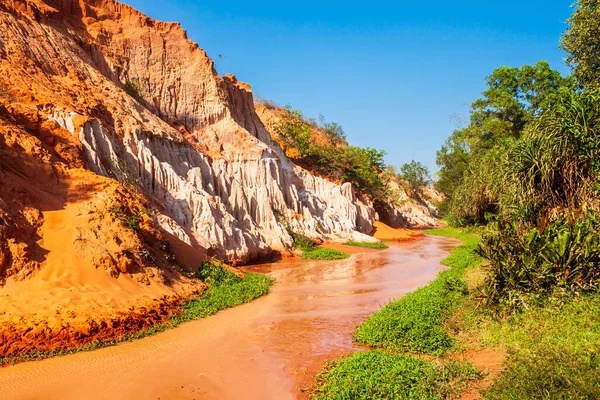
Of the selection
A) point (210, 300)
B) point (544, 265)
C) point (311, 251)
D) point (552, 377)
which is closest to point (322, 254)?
point (311, 251)

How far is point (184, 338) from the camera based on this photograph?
9047mm

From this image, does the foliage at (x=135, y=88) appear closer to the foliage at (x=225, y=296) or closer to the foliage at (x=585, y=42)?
the foliage at (x=225, y=296)

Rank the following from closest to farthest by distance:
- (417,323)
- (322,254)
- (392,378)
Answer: (392,378), (417,323), (322,254)

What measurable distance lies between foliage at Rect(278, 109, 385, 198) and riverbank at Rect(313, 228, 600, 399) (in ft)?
103

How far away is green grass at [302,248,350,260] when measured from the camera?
73.5ft

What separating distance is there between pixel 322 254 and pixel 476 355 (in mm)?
15644

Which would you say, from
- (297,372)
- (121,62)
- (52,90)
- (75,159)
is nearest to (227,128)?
(121,62)

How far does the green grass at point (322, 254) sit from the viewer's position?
22405 mm

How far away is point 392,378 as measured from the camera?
6.24 metres

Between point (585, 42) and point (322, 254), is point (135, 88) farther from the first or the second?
point (585, 42)

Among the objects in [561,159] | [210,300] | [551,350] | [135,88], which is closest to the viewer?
[551,350]

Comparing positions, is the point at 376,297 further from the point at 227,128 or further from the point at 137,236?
the point at 227,128

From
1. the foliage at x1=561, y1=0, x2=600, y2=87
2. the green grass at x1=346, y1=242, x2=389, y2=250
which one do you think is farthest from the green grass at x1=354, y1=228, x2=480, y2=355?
the green grass at x1=346, y1=242, x2=389, y2=250

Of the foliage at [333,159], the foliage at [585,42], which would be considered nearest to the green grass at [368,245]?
the foliage at [333,159]
